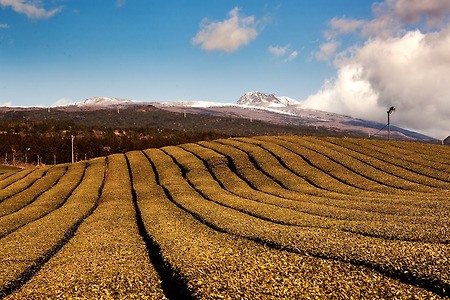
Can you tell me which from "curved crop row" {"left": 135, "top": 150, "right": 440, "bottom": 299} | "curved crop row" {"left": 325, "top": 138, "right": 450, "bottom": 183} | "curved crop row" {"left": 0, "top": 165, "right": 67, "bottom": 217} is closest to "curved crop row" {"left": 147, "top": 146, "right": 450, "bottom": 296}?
"curved crop row" {"left": 135, "top": 150, "right": 440, "bottom": 299}

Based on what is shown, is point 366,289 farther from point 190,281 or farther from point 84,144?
point 84,144

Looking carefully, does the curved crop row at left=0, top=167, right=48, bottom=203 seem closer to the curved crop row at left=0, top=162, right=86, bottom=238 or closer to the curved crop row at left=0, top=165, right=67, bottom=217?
the curved crop row at left=0, top=165, right=67, bottom=217

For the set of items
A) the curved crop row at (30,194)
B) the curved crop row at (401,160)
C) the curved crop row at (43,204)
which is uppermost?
the curved crop row at (401,160)

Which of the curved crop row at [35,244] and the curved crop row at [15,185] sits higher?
the curved crop row at [35,244]

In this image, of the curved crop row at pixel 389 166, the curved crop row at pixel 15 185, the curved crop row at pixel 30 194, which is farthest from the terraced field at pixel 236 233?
the curved crop row at pixel 15 185

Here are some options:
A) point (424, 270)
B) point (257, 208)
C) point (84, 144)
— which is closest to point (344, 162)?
point (257, 208)

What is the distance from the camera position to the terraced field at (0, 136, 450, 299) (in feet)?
50.6

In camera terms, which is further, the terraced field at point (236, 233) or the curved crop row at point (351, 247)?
the curved crop row at point (351, 247)

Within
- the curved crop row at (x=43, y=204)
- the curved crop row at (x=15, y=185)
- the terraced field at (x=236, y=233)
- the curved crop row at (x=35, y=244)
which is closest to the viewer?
the terraced field at (x=236, y=233)

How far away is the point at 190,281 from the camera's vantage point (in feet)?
52.7

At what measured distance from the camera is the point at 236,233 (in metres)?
27.7

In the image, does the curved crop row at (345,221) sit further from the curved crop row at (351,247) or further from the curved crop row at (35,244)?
the curved crop row at (35,244)

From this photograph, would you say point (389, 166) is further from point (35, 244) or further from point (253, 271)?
point (35, 244)

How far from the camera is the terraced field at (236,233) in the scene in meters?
15.4
